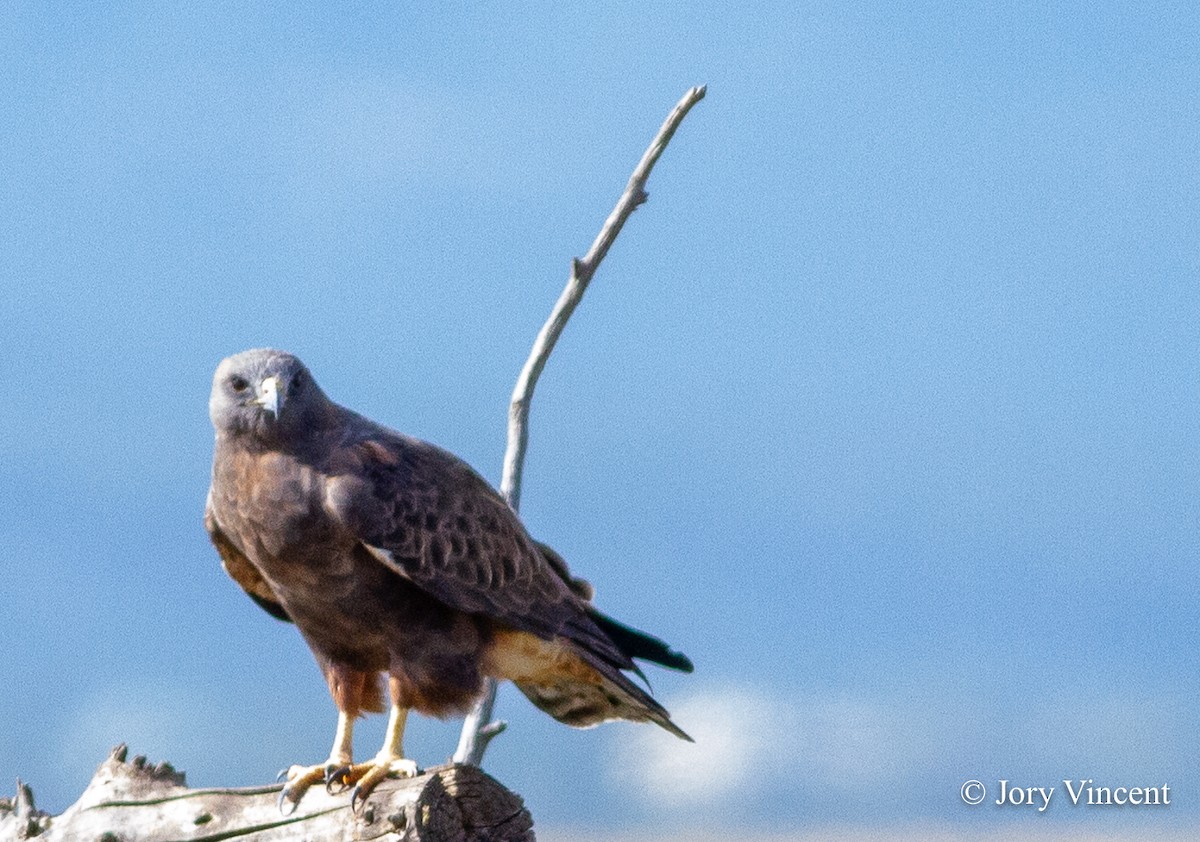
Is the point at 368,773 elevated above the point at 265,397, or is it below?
below

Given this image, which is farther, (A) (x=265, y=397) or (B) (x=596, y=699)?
(B) (x=596, y=699)

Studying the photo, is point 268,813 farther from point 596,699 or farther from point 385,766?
point 596,699

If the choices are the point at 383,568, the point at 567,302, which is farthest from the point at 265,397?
the point at 567,302

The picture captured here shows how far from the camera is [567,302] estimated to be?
4660 mm

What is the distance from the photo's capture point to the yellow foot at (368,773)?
383cm

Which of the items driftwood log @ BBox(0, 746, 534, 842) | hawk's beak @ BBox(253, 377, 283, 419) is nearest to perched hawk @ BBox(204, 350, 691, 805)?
hawk's beak @ BBox(253, 377, 283, 419)

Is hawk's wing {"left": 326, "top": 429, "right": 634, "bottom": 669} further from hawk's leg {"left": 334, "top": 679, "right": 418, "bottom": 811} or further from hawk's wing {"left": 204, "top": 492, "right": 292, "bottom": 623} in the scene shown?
hawk's wing {"left": 204, "top": 492, "right": 292, "bottom": 623}

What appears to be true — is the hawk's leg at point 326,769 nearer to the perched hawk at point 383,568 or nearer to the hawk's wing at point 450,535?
the perched hawk at point 383,568

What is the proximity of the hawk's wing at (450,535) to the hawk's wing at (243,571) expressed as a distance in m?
0.55

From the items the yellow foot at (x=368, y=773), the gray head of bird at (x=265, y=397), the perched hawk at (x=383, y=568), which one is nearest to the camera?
the yellow foot at (x=368, y=773)

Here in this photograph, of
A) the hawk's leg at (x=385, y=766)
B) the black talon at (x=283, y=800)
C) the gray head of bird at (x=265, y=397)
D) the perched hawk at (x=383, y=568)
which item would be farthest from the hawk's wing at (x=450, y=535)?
the black talon at (x=283, y=800)

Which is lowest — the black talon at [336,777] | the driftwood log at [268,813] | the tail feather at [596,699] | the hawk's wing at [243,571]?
the driftwood log at [268,813]

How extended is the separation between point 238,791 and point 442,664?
66 cm

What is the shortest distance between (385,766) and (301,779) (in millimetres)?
228
